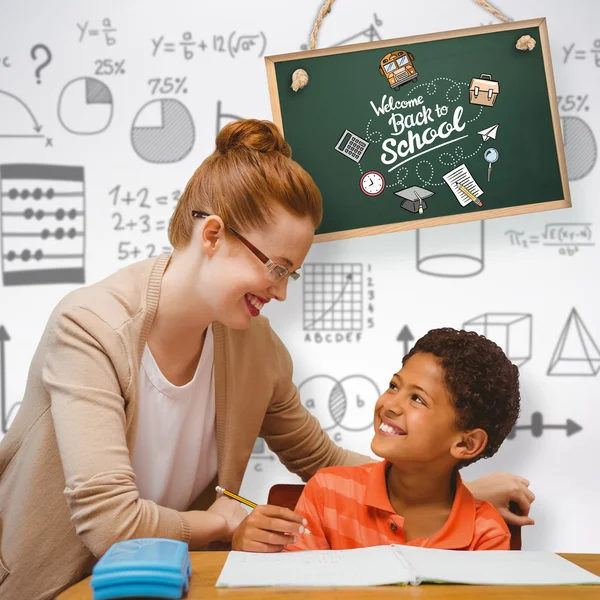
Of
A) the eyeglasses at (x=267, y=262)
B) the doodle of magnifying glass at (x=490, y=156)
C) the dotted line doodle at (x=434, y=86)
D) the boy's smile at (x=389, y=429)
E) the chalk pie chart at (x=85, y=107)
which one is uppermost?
the dotted line doodle at (x=434, y=86)

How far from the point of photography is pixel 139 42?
178 cm

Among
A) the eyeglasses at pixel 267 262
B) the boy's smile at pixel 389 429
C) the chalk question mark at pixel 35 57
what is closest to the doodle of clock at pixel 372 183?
the eyeglasses at pixel 267 262

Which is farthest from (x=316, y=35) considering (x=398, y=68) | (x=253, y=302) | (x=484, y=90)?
(x=253, y=302)

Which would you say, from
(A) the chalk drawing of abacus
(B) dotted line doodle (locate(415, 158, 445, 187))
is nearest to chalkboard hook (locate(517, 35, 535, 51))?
(B) dotted line doodle (locate(415, 158, 445, 187))

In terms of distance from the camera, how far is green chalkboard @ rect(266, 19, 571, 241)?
1741mm

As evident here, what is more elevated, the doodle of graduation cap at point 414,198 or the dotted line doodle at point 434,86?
the dotted line doodle at point 434,86

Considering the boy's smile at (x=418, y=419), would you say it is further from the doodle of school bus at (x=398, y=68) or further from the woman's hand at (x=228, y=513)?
the doodle of school bus at (x=398, y=68)

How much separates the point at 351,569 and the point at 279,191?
0.69 m

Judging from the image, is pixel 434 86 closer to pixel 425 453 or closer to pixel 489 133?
pixel 489 133

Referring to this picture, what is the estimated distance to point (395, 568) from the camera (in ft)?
3.22

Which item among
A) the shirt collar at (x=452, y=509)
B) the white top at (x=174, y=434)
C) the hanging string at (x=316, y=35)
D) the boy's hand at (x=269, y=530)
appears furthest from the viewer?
the hanging string at (x=316, y=35)

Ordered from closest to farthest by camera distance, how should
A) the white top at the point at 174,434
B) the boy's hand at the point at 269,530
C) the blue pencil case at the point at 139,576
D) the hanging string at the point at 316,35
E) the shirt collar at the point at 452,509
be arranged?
the blue pencil case at the point at 139,576, the boy's hand at the point at 269,530, the shirt collar at the point at 452,509, the white top at the point at 174,434, the hanging string at the point at 316,35

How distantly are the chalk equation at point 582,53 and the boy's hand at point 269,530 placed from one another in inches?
52.6

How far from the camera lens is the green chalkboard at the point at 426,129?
174 cm
